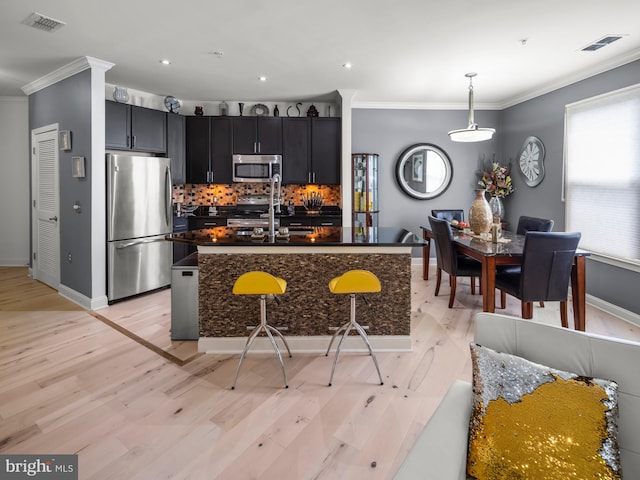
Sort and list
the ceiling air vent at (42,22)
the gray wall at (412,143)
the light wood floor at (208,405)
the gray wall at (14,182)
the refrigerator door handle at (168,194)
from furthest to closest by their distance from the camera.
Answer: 1. the gray wall at (412,143)
2. the gray wall at (14,182)
3. the refrigerator door handle at (168,194)
4. the ceiling air vent at (42,22)
5. the light wood floor at (208,405)

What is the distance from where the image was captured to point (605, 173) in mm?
4285

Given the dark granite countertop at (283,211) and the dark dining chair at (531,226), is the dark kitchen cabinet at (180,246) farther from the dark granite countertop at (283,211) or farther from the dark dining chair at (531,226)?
the dark dining chair at (531,226)

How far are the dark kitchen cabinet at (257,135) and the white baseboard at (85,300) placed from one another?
110 inches

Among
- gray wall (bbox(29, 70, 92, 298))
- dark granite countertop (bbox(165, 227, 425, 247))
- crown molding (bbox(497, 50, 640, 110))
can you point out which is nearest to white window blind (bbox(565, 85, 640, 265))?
crown molding (bbox(497, 50, 640, 110))

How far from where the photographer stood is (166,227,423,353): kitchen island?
301 cm

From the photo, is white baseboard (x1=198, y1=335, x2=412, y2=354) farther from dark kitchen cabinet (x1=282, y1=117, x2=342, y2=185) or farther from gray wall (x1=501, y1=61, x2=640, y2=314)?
dark kitchen cabinet (x1=282, y1=117, x2=342, y2=185)

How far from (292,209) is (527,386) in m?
5.16

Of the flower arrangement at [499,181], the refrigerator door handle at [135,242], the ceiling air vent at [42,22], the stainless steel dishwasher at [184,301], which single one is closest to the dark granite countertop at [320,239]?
the stainless steel dishwasher at [184,301]

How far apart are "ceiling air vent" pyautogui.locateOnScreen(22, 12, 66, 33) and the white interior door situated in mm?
1667

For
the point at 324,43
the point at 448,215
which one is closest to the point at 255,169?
the point at 324,43

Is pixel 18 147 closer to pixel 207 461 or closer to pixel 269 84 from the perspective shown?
pixel 269 84

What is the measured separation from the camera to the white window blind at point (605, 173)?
3.93 meters

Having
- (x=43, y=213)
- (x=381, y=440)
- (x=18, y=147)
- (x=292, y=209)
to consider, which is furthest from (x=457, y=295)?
(x=18, y=147)

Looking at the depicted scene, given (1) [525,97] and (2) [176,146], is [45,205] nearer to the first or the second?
(2) [176,146]
